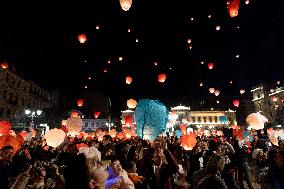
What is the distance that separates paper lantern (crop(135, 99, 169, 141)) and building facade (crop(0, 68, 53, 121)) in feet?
96.0

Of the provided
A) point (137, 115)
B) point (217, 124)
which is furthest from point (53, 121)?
point (217, 124)

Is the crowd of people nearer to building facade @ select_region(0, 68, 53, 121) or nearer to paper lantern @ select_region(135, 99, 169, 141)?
paper lantern @ select_region(135, 99, 169, 141)

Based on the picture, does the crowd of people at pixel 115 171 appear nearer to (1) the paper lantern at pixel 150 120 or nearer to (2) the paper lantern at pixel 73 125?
(1) the paper lantern at pixel 150 120

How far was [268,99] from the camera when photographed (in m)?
73.2

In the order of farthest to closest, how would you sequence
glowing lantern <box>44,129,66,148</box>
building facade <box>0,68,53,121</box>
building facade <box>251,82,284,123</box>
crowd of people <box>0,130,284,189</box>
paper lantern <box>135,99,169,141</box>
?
building facade <box>251,82,284,123</box>, building facade <box>0,68,53,121</box>, glowing lantern <box>44,129,66,148</box>, paper lantern <box>135,99,169,141</box>, crowd of people <box>0,130,284,189</box>

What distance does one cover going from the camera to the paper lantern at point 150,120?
31.9 feet

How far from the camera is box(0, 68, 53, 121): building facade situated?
36441mm

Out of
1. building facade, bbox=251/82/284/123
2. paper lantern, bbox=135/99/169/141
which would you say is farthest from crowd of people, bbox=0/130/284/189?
building facade, bbox=251/82/284/123

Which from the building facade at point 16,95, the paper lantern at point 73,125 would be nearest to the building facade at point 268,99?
the building facade at point 16,95

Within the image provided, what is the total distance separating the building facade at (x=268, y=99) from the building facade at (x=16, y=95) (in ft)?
193

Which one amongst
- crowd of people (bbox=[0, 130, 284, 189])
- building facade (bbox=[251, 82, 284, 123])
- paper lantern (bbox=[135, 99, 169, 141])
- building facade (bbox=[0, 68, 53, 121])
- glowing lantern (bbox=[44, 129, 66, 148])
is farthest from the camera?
building facade (bbox=[251, 82, 284, 123])

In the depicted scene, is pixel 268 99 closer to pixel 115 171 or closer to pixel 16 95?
pixel 16 95

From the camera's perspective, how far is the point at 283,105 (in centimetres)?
6203

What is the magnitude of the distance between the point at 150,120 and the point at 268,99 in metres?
73.9
